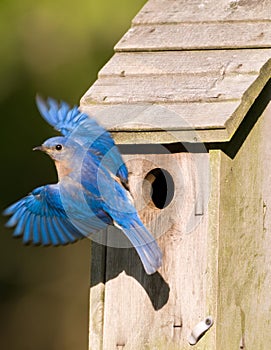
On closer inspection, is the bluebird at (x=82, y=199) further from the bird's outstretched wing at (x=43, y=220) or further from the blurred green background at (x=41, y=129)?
the blurred green background at (x=41, y=129)

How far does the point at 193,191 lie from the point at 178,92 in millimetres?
371

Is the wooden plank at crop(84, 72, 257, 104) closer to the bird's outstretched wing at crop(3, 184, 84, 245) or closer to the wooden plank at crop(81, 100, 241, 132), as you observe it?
the wooden plank at crop(81, 100, 241, 132)

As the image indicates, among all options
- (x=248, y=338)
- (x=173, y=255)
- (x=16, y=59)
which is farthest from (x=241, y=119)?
(x=16, y=59)

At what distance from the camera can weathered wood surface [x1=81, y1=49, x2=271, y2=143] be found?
4020 mm

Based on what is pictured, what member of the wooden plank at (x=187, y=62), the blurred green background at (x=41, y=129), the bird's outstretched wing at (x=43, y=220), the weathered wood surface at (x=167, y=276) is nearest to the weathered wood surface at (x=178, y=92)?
the wooden plank at (x=187, y=62)

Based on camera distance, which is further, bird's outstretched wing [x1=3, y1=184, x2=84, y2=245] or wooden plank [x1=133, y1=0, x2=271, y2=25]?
wooden plank [x1=133, y1=0, x2=271, y2=25]

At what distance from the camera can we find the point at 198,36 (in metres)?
4.51

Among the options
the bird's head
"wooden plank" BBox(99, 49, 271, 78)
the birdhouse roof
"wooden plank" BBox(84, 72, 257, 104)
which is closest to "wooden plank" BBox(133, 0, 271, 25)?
the birdhouse roof

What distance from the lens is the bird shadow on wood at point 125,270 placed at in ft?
13.8

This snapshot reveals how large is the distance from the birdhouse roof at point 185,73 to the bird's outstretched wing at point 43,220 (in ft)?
1.43

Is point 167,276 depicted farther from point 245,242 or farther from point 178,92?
point 178,92

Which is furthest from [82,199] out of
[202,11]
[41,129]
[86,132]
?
[41,129]

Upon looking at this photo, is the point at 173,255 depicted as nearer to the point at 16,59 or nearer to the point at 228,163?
the point at 228,163

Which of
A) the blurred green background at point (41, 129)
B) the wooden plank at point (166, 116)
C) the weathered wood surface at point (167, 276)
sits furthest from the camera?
the blurred green background at point (41, 129)
